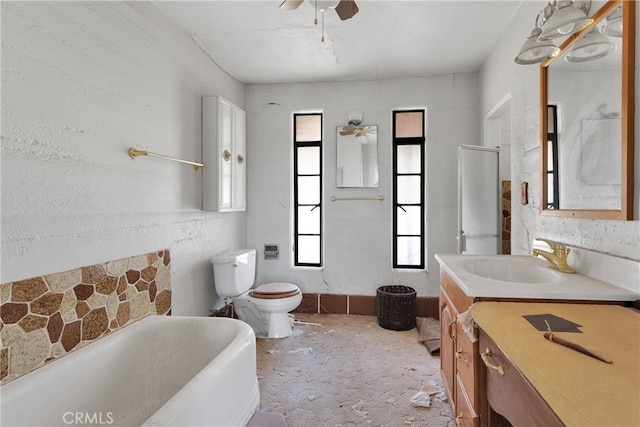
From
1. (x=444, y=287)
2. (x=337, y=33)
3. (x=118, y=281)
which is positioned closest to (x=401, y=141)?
(x=337, y=33)

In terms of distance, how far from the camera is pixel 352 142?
3387 millimetres

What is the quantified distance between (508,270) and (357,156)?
1.99 m

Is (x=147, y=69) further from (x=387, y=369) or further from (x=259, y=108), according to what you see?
(x=387, y=369)

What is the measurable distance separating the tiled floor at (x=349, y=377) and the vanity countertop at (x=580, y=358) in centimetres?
108

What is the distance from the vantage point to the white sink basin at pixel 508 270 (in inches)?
62.8

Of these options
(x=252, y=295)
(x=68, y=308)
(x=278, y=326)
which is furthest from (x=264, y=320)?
(x=68, y=308)

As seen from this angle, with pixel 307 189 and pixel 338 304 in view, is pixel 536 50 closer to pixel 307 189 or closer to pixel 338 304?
pixel 307 189

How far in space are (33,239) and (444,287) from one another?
6.64 ft

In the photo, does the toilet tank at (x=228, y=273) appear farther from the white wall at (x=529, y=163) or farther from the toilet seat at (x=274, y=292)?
the white wall at (x=529, y=163)

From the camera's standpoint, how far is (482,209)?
107 inches

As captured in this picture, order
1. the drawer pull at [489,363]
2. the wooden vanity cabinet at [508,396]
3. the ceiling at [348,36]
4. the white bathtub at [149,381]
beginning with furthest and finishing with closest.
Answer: the ceiling at [348,36] → the white bathtub at [149,381] → the drawer pull at [489,363] → the wooden vanity cabinet at [508,396]

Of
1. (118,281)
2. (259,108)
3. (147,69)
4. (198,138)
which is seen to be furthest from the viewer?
(259,108)

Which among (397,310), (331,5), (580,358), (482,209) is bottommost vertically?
(397,310)

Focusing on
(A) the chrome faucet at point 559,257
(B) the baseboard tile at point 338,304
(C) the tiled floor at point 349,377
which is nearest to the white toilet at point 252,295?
(C) the tiled floor at point 349,377
